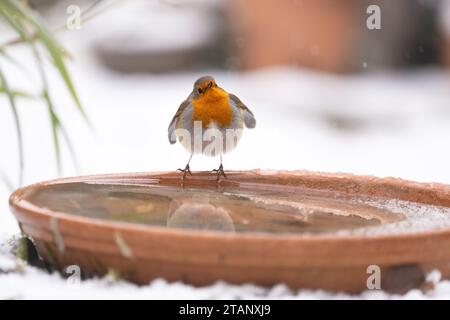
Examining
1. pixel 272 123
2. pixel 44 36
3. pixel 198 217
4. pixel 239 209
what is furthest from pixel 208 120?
pixel 272 123

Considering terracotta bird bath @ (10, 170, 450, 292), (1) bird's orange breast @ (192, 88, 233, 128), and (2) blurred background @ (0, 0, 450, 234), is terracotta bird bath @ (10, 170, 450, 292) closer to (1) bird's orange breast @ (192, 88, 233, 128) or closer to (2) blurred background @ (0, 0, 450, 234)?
(1) bird's orange breast @ (192, 88, 233, 128)

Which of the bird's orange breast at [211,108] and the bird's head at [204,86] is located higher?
the bird's head at [204,86]

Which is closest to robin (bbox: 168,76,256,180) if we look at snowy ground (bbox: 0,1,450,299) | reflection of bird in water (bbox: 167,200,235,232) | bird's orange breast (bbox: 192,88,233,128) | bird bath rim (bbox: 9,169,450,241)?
bird's orange breast (bbox: 192,88,233,128)

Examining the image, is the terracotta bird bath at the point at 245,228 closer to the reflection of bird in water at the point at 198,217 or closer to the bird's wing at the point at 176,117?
the reflection of bird in water at the point at 198,217

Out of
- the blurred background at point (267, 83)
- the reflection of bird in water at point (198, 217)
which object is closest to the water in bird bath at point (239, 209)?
the reflection of bird in water at point (198, 217)

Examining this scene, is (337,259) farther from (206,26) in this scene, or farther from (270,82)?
(206,26)

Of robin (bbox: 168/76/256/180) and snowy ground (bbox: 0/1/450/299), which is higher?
robin (bbox: 168/76/256/180)

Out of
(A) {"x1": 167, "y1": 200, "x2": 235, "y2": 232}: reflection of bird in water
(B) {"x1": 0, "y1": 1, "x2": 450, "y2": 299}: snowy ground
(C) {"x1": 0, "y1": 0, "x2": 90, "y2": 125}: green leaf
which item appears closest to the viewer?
(C) {"x1": 0, "y1": 0, "x2": 90, "y2": 125}: green leaf
